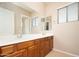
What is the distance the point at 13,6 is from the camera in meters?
1.89

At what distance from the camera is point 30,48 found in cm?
186

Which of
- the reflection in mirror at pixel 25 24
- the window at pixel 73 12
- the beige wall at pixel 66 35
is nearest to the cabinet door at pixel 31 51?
the reflection in mirror at pixel 25 24

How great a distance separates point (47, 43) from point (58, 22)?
64cm

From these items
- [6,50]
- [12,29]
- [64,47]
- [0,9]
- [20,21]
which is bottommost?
[64,47]

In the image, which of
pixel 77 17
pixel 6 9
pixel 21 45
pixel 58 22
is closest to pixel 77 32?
pixel 77 17

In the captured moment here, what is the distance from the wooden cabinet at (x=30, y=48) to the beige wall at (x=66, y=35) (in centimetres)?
24

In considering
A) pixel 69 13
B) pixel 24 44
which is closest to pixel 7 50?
pixel 24 44

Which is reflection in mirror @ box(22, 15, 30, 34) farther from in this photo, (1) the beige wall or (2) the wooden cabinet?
(1) the beige wall

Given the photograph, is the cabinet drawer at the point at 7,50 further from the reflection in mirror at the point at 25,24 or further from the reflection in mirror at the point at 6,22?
the reflection in mirror at the point at 25,24

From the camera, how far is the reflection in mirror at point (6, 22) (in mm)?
1702

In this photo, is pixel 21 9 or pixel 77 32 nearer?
pixel 21 9

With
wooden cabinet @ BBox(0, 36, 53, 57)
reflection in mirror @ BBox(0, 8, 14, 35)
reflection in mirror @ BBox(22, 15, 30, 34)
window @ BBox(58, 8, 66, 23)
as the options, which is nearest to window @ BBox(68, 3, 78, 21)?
window @ BBox(58, 8, 66, 23)

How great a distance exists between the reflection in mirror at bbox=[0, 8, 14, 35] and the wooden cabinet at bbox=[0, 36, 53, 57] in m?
0.40

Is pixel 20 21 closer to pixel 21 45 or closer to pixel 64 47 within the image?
pixel 21 45
